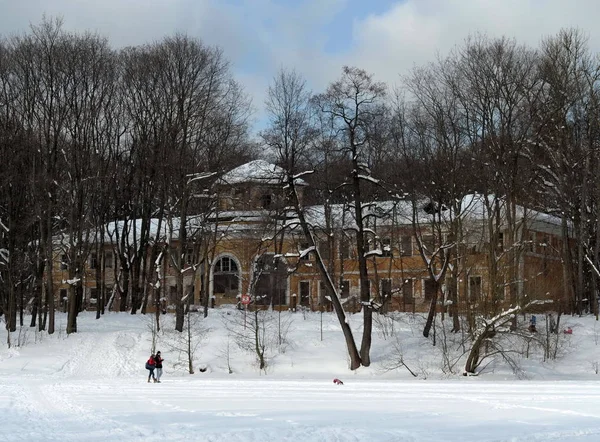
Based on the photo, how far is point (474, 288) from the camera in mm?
38750

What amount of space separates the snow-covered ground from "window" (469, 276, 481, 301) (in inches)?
117

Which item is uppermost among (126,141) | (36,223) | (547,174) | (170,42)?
(170,42)

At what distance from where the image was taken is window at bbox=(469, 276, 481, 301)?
37856 mm

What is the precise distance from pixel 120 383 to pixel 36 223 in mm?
18524

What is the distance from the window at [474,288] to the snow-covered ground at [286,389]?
297 centimetres

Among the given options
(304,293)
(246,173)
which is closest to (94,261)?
(246,173)

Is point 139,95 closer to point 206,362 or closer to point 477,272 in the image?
point 206,362

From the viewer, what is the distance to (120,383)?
32.7 meters

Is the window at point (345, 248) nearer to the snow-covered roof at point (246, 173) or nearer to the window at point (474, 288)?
the snow-covered roof at point (246, 173)

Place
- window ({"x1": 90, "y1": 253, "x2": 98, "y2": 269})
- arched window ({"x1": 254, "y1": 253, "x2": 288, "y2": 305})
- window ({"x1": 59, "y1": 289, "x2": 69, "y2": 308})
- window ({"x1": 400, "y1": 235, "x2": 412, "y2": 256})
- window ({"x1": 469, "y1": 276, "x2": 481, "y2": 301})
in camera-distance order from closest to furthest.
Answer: window ({"x1": 469, "y1": 276, "x2": 481, "y2": 301})
window ({"x1": 90, "y1": 253, "x2": 98, "y2": 269})
arched window ({"x1": 254, "y1": 253, "x2": 288, "y2": 305})
window ({"x1": 59, "y1": 289, "x2": 69, "y2": 308})
window ({"x1": 400, "y1": 235, "x2": 412, "y2": 256})

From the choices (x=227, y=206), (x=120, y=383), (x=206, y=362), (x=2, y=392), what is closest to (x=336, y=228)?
(x=227, y=206)

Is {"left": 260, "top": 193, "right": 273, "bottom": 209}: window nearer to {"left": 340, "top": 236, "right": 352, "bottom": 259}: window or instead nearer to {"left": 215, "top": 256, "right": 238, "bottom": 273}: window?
{"left": 340, "top": 236, "right": 352, "bottom": 259}: window

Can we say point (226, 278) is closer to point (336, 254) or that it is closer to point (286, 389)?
point (336, 254)

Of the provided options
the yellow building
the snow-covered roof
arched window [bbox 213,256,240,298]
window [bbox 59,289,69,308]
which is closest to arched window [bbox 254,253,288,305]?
the yellow building
